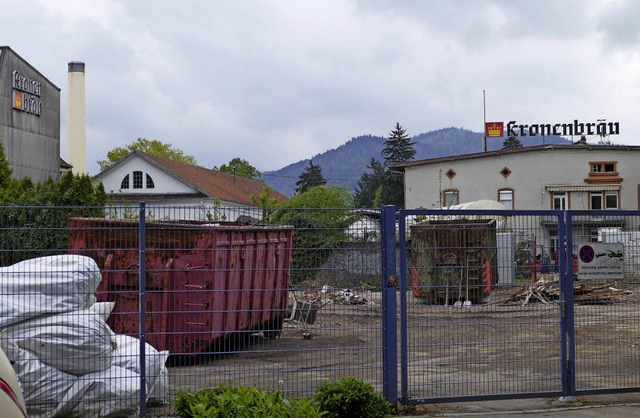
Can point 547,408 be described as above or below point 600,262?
below

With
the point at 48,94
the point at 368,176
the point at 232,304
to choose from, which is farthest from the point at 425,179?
the point at 368,176

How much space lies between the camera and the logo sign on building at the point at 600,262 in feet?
27.7

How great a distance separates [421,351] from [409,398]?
0.73m

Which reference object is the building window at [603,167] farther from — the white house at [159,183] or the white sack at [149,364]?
the white sack at [149,364]

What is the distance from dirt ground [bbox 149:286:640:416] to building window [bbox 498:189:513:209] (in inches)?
1722

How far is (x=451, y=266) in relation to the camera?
7793 millimetres

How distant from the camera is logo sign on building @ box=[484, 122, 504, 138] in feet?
219

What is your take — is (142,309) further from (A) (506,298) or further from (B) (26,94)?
(B) (26,94)

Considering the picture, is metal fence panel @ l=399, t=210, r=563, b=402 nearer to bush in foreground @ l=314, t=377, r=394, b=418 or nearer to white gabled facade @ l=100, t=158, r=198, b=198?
bush in foreground @ l=314, t=377, r=394, b=418

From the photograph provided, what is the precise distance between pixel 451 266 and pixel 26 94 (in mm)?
40721

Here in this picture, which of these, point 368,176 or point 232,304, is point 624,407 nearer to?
point 232,304

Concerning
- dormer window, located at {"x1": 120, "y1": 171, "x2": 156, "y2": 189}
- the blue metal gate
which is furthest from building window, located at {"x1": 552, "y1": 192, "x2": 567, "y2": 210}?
the blue metal gate

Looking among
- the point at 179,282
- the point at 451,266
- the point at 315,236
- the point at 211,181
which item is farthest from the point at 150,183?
the point at 451,266

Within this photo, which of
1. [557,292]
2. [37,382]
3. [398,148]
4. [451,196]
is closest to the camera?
[37,382]
